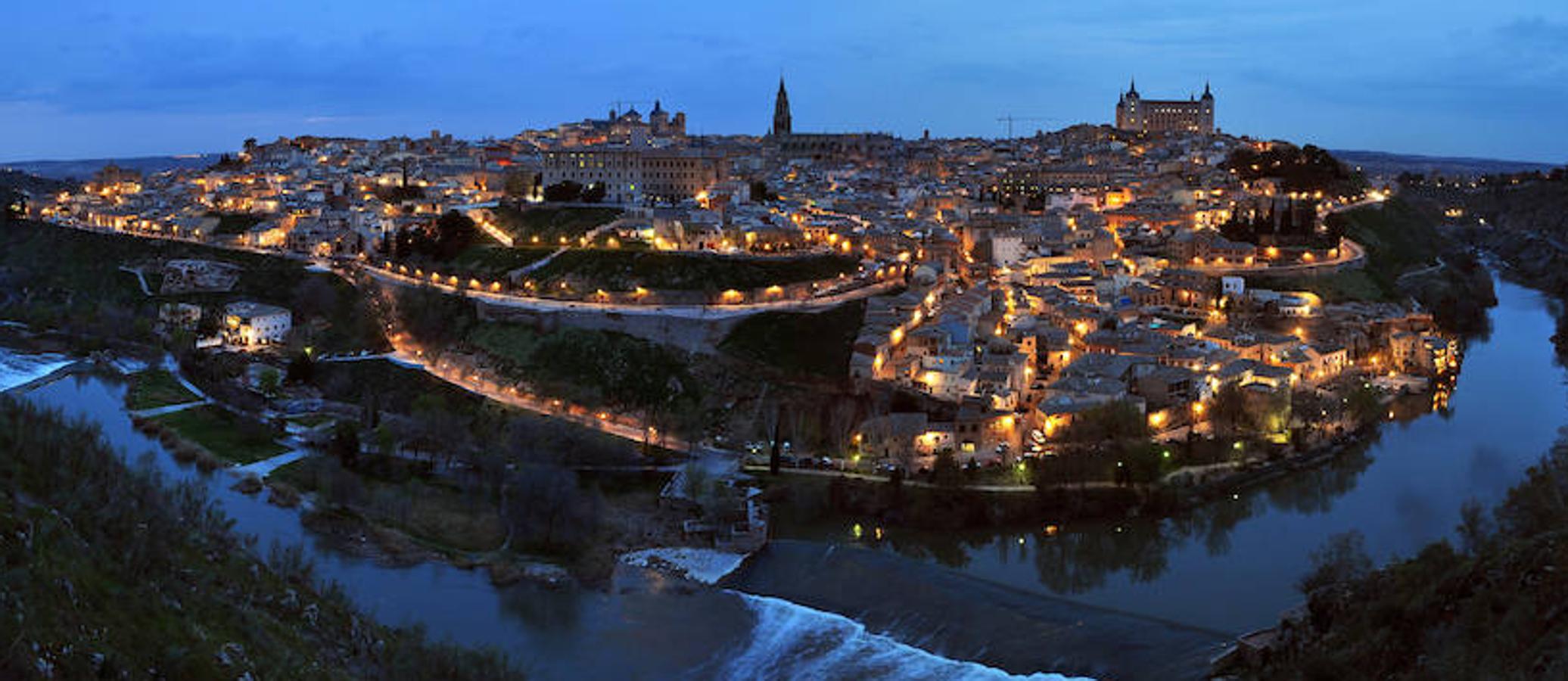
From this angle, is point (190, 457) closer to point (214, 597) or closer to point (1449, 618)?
point (214, 597)

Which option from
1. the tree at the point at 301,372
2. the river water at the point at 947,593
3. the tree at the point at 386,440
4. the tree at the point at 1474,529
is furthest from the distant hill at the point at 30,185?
the tree at the point at 1474,529

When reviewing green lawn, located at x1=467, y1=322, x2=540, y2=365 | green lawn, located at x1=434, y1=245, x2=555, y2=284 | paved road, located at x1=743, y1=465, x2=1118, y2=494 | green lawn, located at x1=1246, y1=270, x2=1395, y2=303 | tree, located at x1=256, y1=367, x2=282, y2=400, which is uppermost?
green lawn, located at x1=434, y1=245, x2=555, y2=284

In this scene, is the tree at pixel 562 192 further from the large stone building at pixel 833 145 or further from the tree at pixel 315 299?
the large stone building at pixel 833 145

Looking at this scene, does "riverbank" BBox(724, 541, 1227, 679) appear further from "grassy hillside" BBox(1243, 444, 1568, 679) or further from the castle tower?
the castle tower

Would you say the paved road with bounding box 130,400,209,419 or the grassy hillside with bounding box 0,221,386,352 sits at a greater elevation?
the grassy hillside with bounding box 0,221,386,352

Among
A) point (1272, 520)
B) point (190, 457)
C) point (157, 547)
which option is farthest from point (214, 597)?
point (1272, 520)

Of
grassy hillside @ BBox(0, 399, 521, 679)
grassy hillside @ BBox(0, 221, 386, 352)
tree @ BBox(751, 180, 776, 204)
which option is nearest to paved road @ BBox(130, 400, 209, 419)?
Result: grassy hillside @ BBox(0, 221, 386, 352)
